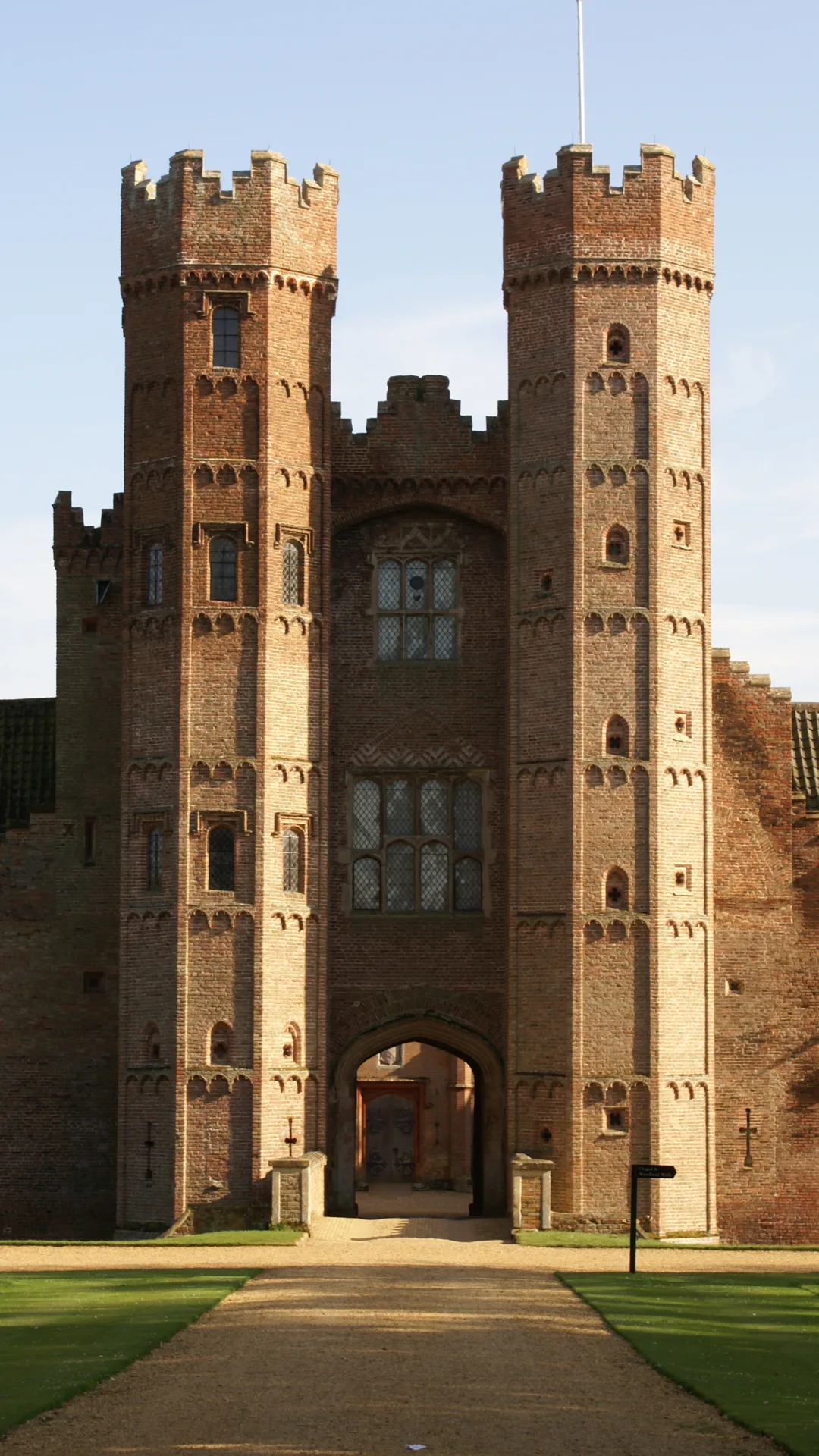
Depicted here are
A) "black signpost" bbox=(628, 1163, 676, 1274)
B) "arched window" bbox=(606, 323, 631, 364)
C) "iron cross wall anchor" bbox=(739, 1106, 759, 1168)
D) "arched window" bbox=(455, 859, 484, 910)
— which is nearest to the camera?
"black signpost" bbox=(628, 1163, 676, 1274)

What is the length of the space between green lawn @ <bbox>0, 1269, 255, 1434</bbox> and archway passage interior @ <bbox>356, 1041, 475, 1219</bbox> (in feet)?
76.9

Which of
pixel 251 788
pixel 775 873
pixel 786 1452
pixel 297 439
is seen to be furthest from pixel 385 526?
pixel 786 1452

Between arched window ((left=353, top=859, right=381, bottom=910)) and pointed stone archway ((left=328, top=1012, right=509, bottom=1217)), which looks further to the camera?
arched window ((left=353, top=859, right=381, bottom=910))

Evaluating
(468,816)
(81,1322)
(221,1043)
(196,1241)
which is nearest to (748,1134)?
(468,816)

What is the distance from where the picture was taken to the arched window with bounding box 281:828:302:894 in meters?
42.2

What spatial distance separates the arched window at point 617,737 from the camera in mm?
41531

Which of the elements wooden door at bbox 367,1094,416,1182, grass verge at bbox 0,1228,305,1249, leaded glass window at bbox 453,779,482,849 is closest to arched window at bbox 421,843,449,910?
leaded glass window at bbox 453,779,482,849

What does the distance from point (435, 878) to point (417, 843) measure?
734mm

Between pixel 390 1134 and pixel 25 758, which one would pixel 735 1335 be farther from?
pixel 390 1134

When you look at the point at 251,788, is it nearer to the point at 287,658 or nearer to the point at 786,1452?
the point at 287,658

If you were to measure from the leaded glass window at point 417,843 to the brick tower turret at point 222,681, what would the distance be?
4.50 feet

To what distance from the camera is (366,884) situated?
43.8 m

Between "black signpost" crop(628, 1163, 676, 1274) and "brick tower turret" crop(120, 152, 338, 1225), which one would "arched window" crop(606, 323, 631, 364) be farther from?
"black signpost" crop(628, 1163, 676, 1274)

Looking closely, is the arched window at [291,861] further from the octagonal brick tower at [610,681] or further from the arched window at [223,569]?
the arched window at [223,569]
